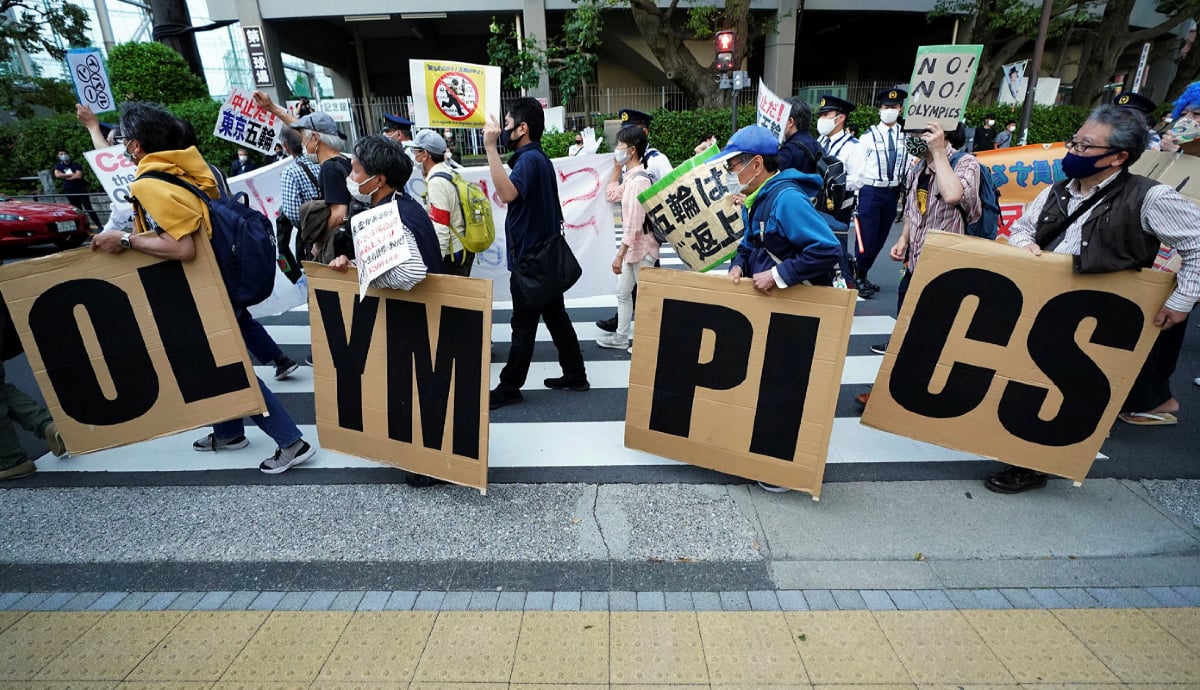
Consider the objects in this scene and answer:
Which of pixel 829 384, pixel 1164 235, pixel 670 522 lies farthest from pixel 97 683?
pixel 1164 235

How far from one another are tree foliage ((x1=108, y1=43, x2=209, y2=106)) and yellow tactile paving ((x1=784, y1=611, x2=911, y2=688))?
1882 cm

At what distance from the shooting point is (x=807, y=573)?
2.70 meters

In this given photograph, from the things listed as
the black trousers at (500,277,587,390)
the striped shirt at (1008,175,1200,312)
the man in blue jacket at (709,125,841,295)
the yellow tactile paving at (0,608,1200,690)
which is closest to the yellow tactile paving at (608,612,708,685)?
the yellow tactile paving at (0,608,1200,690)

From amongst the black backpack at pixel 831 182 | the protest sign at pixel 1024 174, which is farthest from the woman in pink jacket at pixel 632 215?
the protest sign at pixel 1024 174

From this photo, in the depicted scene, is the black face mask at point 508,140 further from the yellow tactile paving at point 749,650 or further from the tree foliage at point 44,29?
the tree foliage at point 44,29

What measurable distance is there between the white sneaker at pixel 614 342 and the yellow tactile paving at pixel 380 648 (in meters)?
3.47

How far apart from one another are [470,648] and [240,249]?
2554mm

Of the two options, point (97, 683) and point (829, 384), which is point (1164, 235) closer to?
point (829, 384)

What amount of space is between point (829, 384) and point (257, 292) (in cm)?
327

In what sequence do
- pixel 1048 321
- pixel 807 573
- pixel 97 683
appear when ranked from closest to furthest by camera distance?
pixel 97 683 → pixel 807 573 → pixel 1048 321

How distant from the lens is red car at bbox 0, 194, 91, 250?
970cm

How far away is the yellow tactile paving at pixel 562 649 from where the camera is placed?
220 centimetres

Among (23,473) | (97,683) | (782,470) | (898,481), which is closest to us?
(97,683)

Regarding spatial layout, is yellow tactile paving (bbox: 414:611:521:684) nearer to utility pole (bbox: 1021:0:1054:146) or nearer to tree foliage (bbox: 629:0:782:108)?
tree foliage (bbox: 629:0:782:108)
